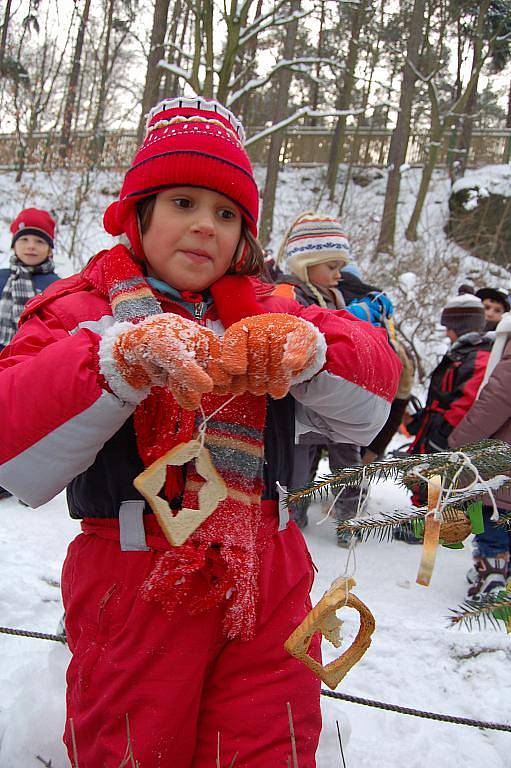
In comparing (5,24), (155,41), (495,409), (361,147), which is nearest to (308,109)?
(155,41)

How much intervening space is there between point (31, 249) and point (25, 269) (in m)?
0.15

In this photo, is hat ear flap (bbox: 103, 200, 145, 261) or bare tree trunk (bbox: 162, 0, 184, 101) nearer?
hat ear flap (bbox: 103, 200, 145, 261)

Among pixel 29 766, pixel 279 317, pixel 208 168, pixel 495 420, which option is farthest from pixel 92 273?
pixel 495 420

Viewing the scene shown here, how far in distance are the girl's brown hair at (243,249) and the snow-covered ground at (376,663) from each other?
4.47 feet

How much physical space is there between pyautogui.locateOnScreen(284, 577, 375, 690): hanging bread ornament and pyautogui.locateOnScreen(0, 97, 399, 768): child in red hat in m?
0.22

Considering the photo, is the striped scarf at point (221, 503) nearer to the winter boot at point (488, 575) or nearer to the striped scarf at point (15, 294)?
the winter boot at point (488, 575)

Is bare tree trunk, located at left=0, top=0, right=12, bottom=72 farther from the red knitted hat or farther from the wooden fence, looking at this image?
the red knitted hat

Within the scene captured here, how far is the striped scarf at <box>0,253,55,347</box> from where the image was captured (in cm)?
409

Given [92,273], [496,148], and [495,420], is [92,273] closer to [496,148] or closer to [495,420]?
[495,420]

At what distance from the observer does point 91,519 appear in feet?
4.50

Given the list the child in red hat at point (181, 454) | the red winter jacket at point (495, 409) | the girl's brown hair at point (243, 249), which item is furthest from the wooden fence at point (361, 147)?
the child in red hat at point (181, 454)

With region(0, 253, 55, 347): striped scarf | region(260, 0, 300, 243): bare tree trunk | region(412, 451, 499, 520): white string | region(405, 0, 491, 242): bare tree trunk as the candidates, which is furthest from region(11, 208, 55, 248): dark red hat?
region(405, 0, 491, 242): bare tree trunk

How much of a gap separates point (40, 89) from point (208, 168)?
13.8 metres

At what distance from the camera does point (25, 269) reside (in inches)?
163
